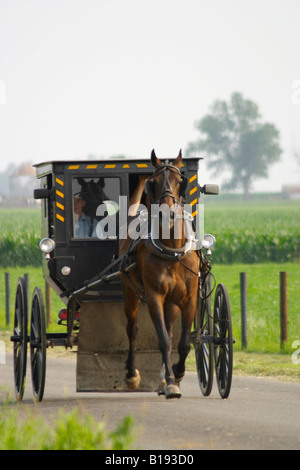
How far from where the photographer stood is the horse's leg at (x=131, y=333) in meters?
10.1

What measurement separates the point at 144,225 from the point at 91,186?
1.67 m

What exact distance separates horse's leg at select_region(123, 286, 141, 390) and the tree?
13096 centimetres

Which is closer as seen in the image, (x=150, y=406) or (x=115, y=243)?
(x=150, y=406)

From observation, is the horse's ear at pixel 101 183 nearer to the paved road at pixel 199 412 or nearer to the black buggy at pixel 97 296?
the black buggy at pixel 97 296

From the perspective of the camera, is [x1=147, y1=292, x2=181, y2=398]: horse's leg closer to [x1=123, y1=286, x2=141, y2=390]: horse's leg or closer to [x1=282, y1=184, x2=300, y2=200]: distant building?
[x1=123, y1=286, x2=141, y2=390]: horse's leg

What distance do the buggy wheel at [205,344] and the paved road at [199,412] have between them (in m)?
0.18

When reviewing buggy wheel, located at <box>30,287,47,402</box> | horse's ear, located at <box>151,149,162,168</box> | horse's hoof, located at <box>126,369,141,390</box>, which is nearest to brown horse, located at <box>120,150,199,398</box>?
horse's ear, located at <box>151,149,162,168</box>

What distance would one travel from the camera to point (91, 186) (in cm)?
1102

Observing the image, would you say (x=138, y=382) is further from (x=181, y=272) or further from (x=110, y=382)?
(x=181, y=272)

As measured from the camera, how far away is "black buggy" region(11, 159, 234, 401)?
33.2 feet

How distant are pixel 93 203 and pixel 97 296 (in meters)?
1.10

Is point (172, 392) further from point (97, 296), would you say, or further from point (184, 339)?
point (97, 296)

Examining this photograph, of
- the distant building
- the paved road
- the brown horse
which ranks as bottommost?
the paved road
